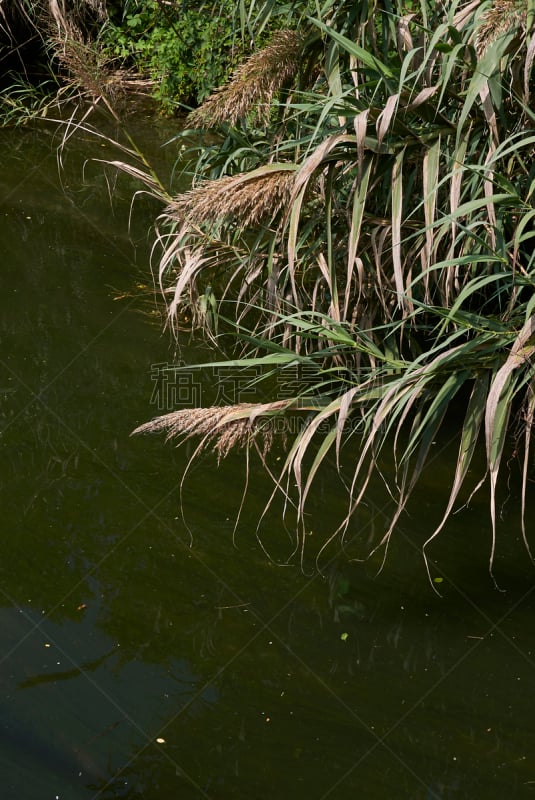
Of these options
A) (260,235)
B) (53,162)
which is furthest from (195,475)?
(53,162)

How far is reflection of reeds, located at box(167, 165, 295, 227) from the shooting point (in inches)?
100.0

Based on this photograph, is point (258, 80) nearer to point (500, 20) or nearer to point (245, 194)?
point (245, 194)

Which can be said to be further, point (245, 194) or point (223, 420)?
point (245, 194)

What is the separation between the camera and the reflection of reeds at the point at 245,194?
100.0 inches

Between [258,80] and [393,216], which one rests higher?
[258,80]

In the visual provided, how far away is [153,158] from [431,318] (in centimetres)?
304

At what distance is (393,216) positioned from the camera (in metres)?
2.59

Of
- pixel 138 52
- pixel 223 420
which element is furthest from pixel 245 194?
pixel 138 52

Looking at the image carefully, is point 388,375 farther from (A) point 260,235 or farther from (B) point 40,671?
(B) point 40,671

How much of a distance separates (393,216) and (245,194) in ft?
1.33

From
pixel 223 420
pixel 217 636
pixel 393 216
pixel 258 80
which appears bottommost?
pixel 217 636

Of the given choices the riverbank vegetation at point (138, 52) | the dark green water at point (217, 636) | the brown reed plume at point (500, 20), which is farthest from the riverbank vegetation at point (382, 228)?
the riverbank vegetation at point (138, 52)

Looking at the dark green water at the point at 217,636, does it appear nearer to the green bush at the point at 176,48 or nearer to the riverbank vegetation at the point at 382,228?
the riverbank vegetation at the point at 382,228

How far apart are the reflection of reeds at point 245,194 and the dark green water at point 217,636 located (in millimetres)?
946
